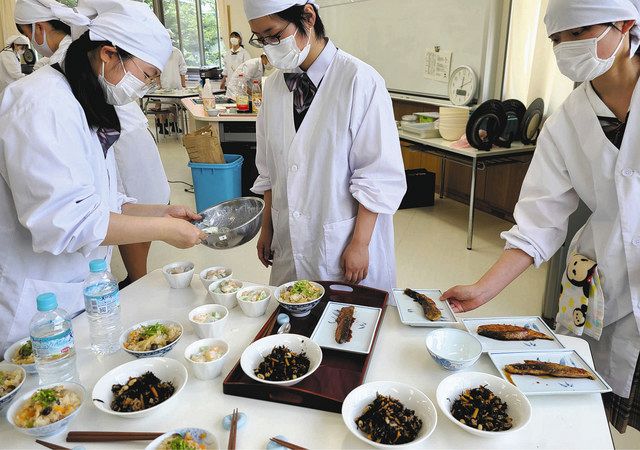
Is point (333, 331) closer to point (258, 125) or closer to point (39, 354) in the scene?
point (39, 354)

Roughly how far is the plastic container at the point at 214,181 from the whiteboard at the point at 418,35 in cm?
202

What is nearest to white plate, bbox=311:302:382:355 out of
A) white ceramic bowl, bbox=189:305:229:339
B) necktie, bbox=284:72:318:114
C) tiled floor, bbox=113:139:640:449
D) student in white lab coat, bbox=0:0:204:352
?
white ceramic bowl, bbox=189:305:229:339

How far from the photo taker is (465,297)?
51.3 inches

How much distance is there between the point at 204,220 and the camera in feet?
4.93

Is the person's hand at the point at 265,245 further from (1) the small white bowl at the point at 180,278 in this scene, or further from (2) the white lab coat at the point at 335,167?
(1) the small white bowl at the point at 180,278

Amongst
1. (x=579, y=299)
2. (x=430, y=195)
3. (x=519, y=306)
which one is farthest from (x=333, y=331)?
(x=430, y=195)

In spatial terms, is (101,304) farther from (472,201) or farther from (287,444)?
(472,201)

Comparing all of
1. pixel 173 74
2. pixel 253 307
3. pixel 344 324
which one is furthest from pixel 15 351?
pixel 173 74

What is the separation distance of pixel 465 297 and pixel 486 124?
96.6 inches

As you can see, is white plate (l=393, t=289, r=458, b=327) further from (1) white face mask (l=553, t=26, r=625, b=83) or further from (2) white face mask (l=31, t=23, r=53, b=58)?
(2) white face mask (l=31, t=23, r=53, b=58)

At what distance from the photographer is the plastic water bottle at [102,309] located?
108cm

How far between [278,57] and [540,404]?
119 centimetres

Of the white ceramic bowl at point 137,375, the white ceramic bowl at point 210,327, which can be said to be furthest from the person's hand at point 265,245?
the white ceramic bowl at point 137,375

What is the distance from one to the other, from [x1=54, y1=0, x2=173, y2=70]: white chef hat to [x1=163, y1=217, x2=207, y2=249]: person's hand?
44 centimetres
